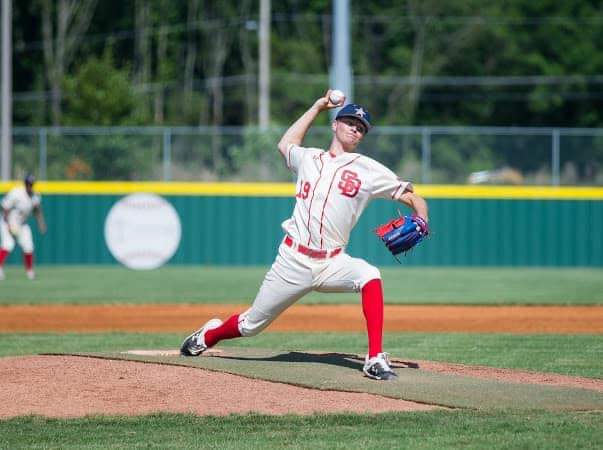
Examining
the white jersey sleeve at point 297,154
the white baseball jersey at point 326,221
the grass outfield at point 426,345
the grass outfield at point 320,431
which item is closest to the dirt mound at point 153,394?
the grass outfield at point 320,431

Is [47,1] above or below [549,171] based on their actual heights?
above

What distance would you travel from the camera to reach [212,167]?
2277 cm

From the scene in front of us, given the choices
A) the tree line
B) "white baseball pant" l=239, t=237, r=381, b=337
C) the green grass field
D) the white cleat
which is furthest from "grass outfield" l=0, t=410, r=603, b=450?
the tree line

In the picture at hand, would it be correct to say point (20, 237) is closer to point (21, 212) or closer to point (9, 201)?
point (21, 212)

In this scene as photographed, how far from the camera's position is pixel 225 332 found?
7.91 m

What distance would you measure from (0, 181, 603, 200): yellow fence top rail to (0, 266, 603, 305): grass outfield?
4.60ft

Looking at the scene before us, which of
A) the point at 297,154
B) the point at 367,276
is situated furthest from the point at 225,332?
the point at 297,154

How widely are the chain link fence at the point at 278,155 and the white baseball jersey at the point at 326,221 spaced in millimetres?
14705

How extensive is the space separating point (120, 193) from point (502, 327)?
11369 millimetres

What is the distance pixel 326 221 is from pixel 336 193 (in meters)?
0.18

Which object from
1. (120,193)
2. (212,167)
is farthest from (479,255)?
(120,193)

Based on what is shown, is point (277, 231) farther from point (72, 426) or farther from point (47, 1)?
point (47, 1)

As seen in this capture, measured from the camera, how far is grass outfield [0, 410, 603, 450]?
225 inches

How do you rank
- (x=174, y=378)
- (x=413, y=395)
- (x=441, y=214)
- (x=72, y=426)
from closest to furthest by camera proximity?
(x=72, y=426), (x=413, y=395), (x=174, y=378), (x=441, y=214)
